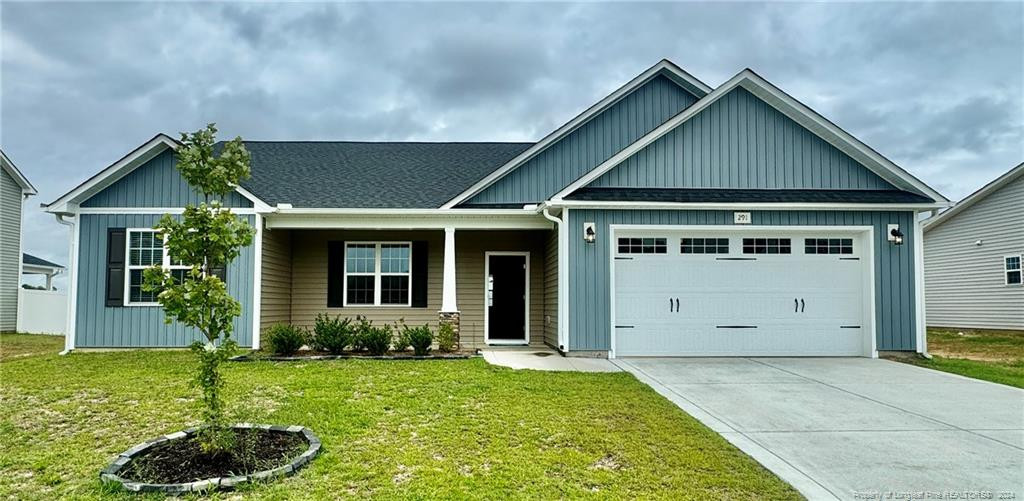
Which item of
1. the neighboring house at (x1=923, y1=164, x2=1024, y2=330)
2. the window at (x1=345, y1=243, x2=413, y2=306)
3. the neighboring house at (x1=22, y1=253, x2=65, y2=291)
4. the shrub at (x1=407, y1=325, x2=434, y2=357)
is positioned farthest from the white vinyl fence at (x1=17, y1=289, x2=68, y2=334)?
the neighboring house at (x1=923, y1=164, x2=1024, y2=330)

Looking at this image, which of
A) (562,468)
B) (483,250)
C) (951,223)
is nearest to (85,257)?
(483,250)

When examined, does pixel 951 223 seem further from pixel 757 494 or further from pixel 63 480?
pixel 63 480

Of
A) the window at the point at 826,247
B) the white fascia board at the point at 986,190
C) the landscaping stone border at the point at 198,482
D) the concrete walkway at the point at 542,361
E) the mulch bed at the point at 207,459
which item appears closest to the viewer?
the landscaping stone border at the point at 198,482

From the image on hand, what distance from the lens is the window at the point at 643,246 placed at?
10.5 m

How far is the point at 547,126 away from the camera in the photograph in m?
22.5

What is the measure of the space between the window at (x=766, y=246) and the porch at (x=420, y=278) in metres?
4.02

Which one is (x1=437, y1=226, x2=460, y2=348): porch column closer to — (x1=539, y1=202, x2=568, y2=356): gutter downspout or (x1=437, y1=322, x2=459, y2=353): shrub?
(x1=437, y1=322, x2=459, y2=353): shrub

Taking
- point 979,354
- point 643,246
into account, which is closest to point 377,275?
point 643,246

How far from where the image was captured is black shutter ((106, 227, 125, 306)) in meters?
11.0

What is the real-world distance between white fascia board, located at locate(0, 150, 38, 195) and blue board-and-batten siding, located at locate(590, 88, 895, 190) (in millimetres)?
18293

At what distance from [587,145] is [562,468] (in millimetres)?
9010

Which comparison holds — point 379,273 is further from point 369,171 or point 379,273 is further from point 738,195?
point 738,195

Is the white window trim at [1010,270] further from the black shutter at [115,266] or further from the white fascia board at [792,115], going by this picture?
the black shutter at [115,266]

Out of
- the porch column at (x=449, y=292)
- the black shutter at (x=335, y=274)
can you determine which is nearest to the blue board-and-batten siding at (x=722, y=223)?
the porch column at (x=449, y=292)
